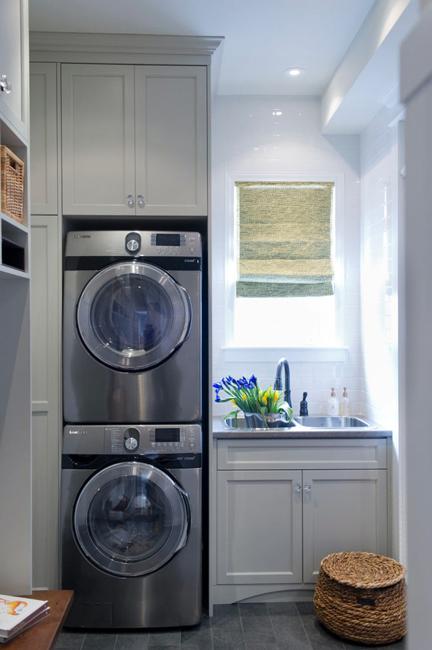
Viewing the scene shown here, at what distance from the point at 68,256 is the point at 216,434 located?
1128mm

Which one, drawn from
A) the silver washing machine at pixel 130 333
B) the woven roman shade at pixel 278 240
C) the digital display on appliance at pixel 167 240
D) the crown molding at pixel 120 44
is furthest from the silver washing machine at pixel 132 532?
the crown molding at pixel 120 44

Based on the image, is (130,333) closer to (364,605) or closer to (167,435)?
(167,435)

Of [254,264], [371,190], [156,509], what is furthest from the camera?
[254,264]

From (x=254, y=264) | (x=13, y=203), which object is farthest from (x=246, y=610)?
(x=13, y=203)

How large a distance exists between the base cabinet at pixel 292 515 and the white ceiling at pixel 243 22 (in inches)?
78.6

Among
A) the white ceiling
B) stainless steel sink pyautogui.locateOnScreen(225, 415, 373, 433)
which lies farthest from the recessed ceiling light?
stainless steel sink pyautogui.locateOnScreen(225, 415, 373, 433)

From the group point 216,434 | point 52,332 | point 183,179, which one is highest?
point 183,179

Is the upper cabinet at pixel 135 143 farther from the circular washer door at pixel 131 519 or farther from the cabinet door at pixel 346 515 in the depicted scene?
the cabinet door at pixel 346 515

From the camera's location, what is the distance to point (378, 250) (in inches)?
141

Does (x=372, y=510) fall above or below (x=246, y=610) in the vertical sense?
above

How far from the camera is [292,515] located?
3254mm

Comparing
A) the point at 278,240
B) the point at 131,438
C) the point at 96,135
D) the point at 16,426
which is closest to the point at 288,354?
the point at 278,240

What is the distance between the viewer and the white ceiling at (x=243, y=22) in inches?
110

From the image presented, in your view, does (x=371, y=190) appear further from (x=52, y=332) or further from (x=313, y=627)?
(x=313, y=627)
